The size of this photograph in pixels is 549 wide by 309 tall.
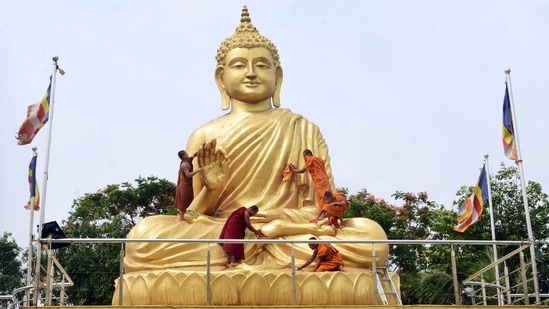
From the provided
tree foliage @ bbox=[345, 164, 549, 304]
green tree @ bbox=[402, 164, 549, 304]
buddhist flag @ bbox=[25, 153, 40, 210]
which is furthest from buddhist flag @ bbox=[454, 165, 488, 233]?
buddhist flag @ bbox=[25, 153, 40, 210]

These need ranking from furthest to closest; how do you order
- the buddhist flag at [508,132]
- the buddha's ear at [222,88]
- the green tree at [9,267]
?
the green tree at [9,267]
the buddha's ear at [222,88]
the buddhist flag at [508,132]

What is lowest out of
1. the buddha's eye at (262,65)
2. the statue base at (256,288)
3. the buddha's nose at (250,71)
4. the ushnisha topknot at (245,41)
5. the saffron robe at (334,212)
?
the statue base at (256,288)

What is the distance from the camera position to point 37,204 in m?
13.6

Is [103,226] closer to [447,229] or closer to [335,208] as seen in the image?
[447,229]

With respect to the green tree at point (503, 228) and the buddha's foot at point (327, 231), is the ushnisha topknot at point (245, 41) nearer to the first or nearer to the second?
the buddha's foot at point (327, 231)

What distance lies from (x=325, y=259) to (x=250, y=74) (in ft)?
13.0

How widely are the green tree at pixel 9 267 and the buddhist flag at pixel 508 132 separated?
18.4 metres

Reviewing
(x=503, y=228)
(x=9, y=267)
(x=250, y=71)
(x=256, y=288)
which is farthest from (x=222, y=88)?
(x=9, y=267)

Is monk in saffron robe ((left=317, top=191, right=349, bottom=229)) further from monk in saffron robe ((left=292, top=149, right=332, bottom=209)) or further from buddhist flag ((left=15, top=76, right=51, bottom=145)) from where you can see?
buddhist flag ((left=15, top=76, right=51, bottom=145))

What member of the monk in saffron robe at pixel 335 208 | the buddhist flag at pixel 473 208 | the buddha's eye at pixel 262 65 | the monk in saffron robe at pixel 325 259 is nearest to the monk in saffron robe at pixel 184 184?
the monk in saffron robe at pixel 335 208

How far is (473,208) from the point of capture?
1437 centimetres

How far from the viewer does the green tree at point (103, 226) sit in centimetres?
2042

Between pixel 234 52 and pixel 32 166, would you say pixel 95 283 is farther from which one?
pixel 234 52

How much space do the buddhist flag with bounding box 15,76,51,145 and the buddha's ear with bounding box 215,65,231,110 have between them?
8.70ft
